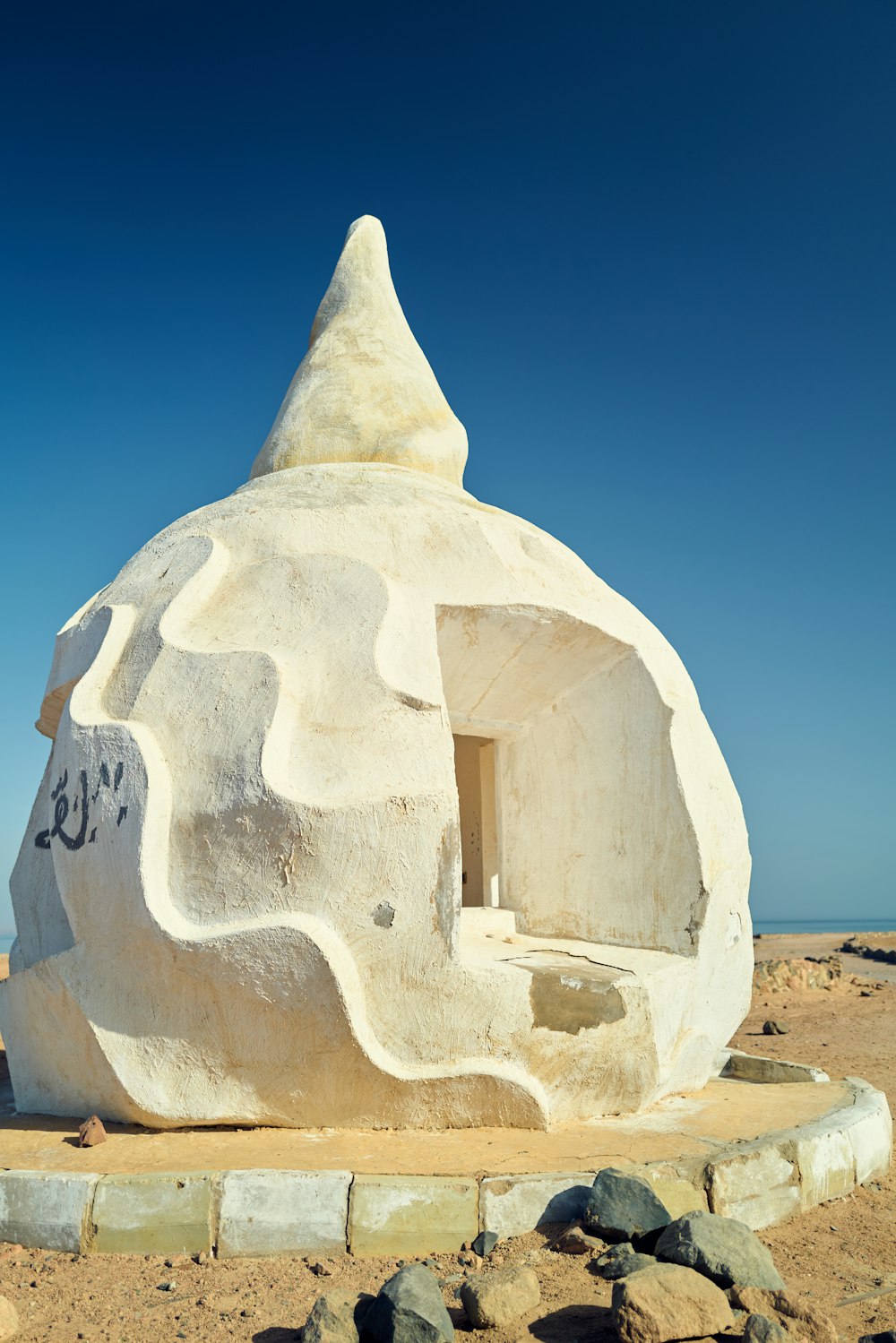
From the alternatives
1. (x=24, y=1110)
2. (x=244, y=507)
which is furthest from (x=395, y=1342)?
(x=244, y=507)

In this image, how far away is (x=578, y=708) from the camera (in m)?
7.06

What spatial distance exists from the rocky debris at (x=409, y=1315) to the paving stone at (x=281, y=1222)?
0.77 m

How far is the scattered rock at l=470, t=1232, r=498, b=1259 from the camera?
418 cm

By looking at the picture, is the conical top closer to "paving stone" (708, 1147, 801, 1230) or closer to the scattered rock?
"paving stone" (708, 1147, 801, 1230)

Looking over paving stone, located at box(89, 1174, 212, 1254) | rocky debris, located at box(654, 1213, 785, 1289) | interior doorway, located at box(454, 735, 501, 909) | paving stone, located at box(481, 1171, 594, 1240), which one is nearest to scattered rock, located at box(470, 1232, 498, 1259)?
paving stone, located at box(481, 1171, 594, 1240)

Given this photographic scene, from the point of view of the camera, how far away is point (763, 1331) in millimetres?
3301

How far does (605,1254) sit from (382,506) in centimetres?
417

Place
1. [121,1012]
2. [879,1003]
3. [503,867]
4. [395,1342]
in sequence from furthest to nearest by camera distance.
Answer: [879,1003] → [503,867] → [121,1012] → [395,1342]

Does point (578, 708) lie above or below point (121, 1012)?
above

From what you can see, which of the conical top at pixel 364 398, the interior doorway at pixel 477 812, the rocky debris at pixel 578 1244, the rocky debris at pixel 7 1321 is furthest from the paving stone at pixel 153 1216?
the conical top at pixel 364 398

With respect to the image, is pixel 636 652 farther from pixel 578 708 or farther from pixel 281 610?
pixel 281 610

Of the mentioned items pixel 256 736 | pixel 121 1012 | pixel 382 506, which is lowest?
pixel 121 1012

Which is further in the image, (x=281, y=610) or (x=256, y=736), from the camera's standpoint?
(x=281, y=610)

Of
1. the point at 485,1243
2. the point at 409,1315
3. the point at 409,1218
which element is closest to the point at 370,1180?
the point at 409,1218
